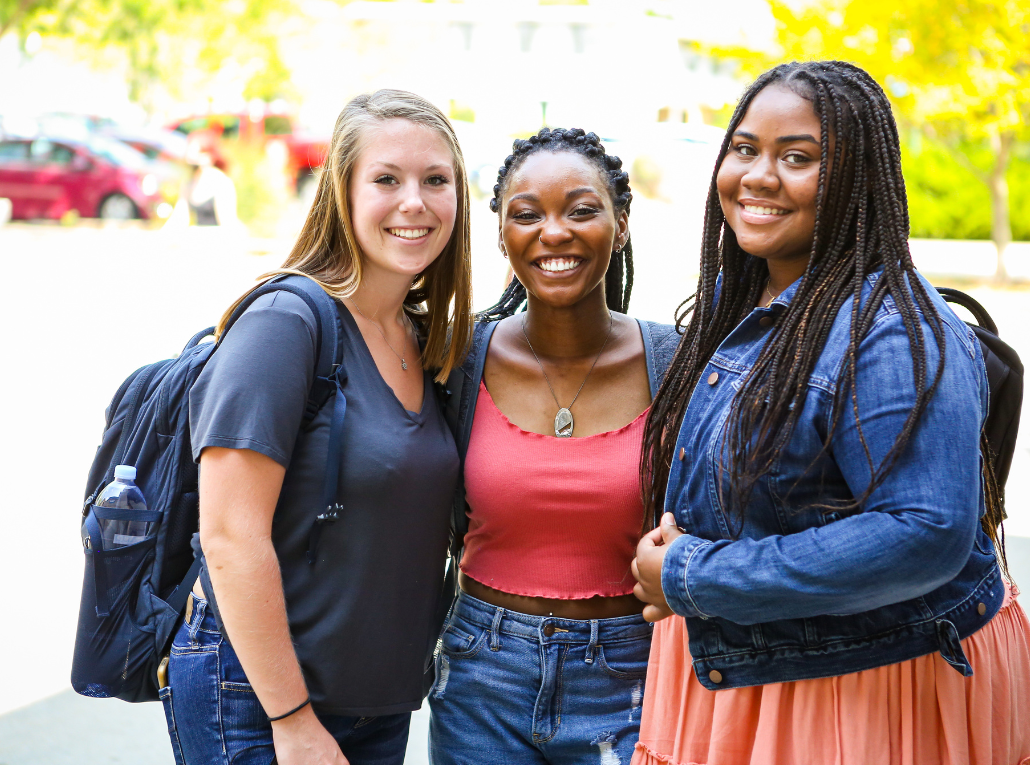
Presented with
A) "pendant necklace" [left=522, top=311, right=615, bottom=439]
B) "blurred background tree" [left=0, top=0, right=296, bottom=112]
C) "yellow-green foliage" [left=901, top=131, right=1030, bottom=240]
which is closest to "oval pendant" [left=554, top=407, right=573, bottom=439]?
"pendant necklace" [left=522, top=311, right=615, bottom=439]

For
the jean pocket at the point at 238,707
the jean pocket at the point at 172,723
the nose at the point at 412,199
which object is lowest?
the jean pocket at the point at 172,723

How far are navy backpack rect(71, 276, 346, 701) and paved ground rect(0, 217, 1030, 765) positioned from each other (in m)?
1.92

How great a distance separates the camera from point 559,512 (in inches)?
98.2

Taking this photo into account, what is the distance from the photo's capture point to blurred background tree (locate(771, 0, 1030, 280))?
486 inches

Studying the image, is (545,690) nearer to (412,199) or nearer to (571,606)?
(571,606)

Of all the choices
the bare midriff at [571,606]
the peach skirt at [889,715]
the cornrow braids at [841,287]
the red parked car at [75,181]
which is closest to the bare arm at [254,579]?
the bare midriff at [571,606]

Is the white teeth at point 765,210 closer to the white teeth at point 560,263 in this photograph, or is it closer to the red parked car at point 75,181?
the white teeth at point 560,263

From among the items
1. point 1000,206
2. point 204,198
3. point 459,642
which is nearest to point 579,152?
point 459,642

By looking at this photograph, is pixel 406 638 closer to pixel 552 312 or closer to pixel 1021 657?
pixel 552 312

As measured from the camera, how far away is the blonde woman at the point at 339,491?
79.7 inches

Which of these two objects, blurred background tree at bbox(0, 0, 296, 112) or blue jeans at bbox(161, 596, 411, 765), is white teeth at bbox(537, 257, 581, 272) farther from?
blurred background tree at bbox(0, 0, 296, 112)

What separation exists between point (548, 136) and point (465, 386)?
2.58ft

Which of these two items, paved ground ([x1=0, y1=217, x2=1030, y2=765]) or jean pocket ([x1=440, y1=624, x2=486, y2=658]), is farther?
paved ground ([x1=0, y1=217, x2=1030, y2=765])

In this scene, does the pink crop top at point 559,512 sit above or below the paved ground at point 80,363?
above
